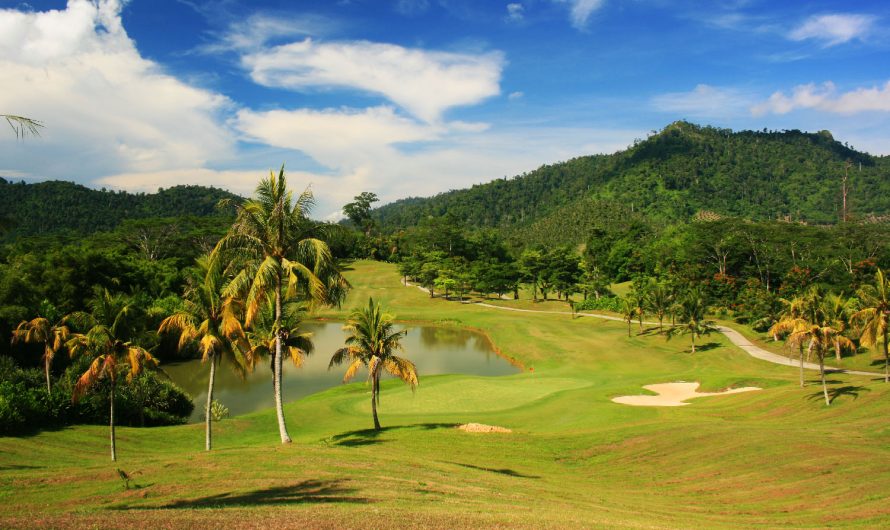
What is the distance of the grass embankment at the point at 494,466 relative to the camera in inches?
464

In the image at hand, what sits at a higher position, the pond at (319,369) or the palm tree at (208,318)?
the palm tree at (208,318)

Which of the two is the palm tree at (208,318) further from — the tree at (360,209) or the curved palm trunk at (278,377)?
the tree at (360,209)

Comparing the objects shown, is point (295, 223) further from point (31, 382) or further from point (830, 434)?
point (31, 382)

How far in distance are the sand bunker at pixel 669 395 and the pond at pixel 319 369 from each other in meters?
17.8

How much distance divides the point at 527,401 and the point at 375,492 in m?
25.1

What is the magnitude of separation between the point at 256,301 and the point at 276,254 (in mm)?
1917

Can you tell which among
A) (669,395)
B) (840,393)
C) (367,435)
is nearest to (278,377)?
(367,435)

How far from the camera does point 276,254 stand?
781 inches

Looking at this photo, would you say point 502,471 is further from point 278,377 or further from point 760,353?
point 760,353

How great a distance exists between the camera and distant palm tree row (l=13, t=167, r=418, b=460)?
19156mm

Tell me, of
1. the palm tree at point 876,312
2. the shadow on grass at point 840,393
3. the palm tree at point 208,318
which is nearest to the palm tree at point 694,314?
the palm tree at point 876,312

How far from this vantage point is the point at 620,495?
16.8 meters

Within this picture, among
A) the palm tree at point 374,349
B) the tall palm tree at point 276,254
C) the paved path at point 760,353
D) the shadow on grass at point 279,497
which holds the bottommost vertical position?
the paved path at point 760,353

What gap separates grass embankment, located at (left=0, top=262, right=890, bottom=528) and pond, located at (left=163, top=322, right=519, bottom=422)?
6.02m
